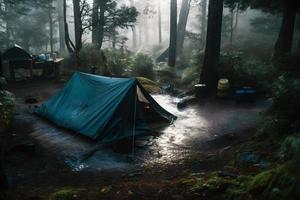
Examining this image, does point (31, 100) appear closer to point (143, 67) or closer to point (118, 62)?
point (118, 62)

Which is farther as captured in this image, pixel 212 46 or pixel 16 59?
pixel 16 59

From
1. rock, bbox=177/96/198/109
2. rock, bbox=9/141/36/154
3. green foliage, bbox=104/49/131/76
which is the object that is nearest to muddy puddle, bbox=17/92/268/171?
rock, bbox=177/96/198/109

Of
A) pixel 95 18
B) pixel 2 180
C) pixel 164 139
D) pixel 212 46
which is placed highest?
pixel 95 18

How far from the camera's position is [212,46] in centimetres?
1620

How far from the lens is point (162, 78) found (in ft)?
72.6

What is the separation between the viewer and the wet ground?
8.61 m

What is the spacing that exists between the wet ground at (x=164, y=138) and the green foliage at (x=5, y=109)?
484 millimetres

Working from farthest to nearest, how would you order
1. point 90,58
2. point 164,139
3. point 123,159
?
point 90,58 → point 164,139 → point 123,159

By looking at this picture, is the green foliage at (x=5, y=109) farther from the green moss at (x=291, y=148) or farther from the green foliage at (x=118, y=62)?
the green moss at (x=291, y=148)

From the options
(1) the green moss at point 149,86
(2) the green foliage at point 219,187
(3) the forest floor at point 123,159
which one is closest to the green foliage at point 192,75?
(1) the green moss at point 149,86

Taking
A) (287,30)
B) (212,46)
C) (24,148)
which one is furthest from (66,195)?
(287,30)

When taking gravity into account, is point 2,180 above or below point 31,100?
below

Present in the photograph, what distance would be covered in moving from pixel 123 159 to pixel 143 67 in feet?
42.1

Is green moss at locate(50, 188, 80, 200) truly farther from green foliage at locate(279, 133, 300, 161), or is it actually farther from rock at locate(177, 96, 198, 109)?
rock at locate(177, 96, 198, 109)
